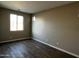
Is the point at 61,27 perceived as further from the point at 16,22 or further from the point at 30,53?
the point at 16,22

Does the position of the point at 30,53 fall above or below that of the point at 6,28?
below

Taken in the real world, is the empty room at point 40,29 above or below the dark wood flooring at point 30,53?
above

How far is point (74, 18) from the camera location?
3.07 m

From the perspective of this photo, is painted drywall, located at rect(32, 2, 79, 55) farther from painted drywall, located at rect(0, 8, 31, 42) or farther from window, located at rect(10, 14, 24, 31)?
Result: painted drywall, located at rect(0, 8, 31, 42)

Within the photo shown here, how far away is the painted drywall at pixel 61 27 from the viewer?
3052 millimetres

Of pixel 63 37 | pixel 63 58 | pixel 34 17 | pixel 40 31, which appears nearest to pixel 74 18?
pixel 63 37

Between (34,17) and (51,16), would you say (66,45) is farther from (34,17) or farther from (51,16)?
(34,17)

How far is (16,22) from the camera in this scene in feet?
18.3

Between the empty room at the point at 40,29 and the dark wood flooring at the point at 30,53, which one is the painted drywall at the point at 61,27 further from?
the dark wood flooring at the point at 30,53

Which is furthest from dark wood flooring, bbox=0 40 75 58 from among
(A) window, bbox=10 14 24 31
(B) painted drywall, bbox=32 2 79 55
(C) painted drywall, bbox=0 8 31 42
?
(A) window, bbox=10 14 24 31

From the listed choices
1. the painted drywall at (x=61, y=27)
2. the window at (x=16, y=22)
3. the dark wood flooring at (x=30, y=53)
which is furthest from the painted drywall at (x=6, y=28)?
the painted drywall at (x=61, y=27)

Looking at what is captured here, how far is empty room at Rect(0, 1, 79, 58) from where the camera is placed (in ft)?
10.2

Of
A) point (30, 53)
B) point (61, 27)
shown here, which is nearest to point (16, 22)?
point (30, 53)

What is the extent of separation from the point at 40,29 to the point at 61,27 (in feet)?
6.32
